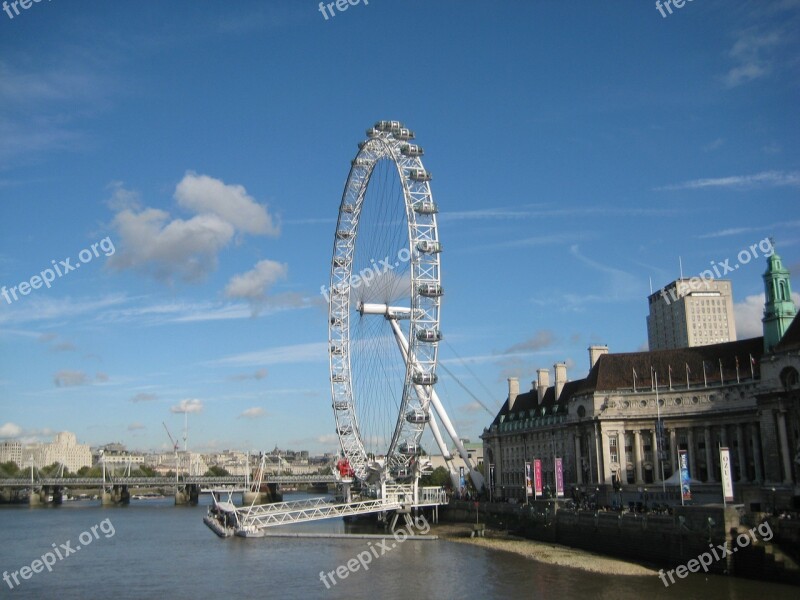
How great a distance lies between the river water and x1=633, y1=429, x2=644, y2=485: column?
26721 mm

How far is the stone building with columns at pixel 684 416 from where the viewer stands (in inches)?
2689

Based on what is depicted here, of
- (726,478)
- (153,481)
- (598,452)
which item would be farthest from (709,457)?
(153,481)

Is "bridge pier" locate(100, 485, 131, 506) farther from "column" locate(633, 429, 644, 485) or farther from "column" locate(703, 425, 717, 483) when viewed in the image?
"column" locate(703, 425, 717, 483)

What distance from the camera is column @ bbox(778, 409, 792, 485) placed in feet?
218

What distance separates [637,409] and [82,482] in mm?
110095

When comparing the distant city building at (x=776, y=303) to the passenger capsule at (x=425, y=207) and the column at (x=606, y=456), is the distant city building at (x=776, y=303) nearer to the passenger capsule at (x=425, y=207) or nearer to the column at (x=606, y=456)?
the column at (x=606, y=456)

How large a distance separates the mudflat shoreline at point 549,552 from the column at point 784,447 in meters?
19.5

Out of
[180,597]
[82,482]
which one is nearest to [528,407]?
[180,597]


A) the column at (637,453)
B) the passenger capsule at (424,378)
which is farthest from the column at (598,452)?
the passenger capsule at (424,378)

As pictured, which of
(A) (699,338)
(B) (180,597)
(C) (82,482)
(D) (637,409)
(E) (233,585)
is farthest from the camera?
(A) (699,338)

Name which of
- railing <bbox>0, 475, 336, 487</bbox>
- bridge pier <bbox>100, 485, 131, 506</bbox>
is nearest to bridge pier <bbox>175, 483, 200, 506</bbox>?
railing <bbox>0, 475, 336, 487</bbox>

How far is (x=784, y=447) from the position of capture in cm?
6694

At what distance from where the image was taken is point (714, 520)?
149 ft

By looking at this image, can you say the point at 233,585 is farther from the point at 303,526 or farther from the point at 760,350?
the point at 760,350
